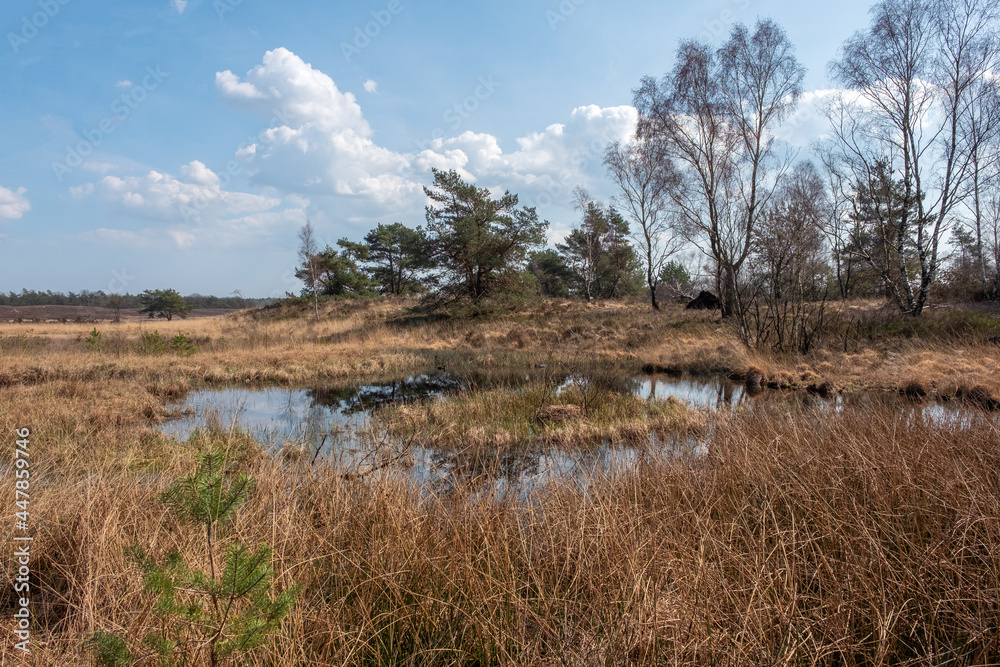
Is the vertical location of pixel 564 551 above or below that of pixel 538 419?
above

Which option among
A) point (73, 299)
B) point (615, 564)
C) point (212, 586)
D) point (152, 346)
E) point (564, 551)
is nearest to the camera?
point (212, 586)

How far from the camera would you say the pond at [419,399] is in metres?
5.29

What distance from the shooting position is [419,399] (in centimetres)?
987

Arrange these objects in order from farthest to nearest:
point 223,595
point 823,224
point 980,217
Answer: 1. point 980,217
2. point 823,224
3. point 223,595

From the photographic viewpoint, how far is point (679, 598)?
2025 mm

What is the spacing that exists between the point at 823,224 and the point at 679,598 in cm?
1806

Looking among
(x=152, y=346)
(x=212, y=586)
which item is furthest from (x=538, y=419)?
(x=152, y=346)

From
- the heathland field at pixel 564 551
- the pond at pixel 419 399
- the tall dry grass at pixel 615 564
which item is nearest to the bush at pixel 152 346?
the pond at pixel 419 399

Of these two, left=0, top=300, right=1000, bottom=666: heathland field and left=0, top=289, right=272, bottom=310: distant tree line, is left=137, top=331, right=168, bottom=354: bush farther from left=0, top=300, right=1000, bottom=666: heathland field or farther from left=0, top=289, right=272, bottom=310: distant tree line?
left=0, top=289, right=272, bottom=310: distant tree line

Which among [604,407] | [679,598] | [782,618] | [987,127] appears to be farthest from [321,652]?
[987,127]

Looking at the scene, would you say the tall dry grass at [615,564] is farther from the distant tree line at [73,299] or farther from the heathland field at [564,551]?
the distant tree line at [73,299]

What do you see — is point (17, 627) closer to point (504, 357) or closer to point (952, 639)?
point (952, 639)

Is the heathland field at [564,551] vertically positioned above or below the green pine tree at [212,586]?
below

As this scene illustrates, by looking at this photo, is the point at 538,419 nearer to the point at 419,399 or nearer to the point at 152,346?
the point at 419,399
